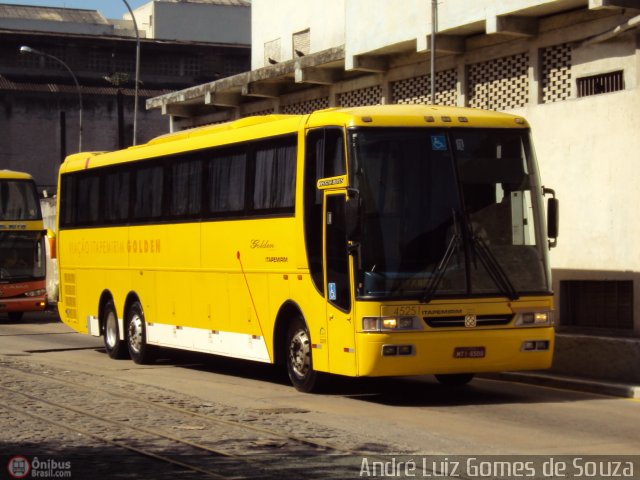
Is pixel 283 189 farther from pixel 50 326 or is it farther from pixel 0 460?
pixel 50 326

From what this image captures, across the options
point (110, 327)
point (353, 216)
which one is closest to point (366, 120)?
point (353, 216)

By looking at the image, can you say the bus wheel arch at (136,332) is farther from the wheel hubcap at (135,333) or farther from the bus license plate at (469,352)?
the bus license plate at (469,352)

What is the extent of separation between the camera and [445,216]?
45.7 feet

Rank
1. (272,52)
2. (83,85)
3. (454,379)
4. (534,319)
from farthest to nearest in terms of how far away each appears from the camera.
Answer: (83,85)
(272,52)
(454,379)
(534,319)

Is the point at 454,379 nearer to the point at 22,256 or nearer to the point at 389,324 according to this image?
the point at 389,324

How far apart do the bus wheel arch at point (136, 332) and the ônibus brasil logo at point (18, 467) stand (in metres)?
10.3

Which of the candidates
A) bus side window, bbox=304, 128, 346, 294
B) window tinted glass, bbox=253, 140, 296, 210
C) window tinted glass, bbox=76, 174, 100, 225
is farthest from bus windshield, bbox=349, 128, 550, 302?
window tinted glass, bbox=76, 174, 100, 225

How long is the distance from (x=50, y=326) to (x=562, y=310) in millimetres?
17052

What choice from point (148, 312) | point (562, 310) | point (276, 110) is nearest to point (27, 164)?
point (276, 110)

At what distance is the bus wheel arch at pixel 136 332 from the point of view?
20.3m

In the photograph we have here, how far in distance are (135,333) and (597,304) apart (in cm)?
744

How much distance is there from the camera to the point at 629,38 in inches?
664

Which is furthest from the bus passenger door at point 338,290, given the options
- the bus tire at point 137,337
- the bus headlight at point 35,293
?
the bus headlight at point 35,293

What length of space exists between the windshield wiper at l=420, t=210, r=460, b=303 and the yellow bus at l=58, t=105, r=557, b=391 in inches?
0.5
